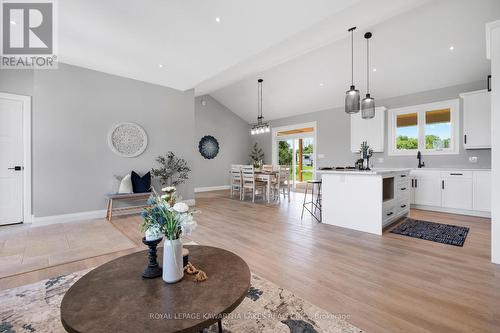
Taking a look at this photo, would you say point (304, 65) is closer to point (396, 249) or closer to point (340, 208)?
point (340, 208)

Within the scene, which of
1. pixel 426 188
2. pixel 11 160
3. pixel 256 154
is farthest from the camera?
pixel 256 154

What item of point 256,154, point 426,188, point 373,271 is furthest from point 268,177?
point 373,271

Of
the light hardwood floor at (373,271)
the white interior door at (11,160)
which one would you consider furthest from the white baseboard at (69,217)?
the light hardwood floor at (373,271)

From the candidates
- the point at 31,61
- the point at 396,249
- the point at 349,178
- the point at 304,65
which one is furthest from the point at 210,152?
the point at 396,249

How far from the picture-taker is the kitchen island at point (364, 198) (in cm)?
336

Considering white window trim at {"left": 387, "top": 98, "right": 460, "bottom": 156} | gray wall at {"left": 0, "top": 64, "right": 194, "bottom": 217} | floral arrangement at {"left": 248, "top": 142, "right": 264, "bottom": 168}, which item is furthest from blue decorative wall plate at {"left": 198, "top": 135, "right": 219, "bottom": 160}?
white window trim at {"left": 387, "top": 98, "right": 460, "bottom": 156}

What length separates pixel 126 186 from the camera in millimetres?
4562

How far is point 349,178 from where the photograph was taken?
3.66 meters

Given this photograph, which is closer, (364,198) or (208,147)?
(364,198)

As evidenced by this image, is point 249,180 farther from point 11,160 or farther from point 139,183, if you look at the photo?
point 11,160

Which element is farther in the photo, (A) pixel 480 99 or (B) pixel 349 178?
(A) pixel 480 99

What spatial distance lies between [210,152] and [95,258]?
20.4 feet

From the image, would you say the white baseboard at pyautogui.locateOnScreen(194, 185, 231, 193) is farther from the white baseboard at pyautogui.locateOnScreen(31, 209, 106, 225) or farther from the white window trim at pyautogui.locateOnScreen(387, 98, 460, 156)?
the white window trim at pyautogui.locateOnScreen(387, 98, 460, 156)

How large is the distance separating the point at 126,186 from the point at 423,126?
7025 millimetres
